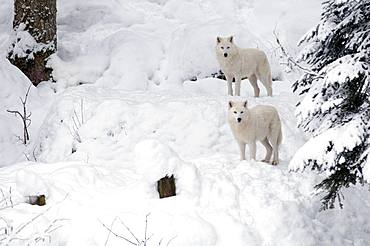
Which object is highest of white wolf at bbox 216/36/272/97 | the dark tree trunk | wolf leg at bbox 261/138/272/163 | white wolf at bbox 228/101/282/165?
the dark tree trunk

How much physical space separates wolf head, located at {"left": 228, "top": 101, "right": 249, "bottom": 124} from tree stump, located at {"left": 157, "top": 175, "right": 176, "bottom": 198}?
5.40 ft

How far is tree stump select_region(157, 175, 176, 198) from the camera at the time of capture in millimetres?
6726

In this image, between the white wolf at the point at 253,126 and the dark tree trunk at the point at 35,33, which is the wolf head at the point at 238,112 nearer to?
the white wolf at the point at 253,126

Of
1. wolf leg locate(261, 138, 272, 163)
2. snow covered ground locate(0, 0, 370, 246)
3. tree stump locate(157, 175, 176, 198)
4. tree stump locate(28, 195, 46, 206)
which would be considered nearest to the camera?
snow covered ground locate(0, 0, 370, 246)

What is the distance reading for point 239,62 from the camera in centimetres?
Result: 1130

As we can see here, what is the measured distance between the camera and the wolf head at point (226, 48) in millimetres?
11125

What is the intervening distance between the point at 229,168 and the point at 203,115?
2.41 metres

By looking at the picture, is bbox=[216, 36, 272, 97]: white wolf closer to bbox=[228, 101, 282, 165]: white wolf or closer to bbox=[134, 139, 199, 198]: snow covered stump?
bbox=[228, 101, 282, 165]: white wolf

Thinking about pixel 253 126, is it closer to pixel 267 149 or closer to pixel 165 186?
pixel 267 149

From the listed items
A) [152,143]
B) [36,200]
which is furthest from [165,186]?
[36,200]

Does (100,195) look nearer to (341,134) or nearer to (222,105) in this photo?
(341,134)

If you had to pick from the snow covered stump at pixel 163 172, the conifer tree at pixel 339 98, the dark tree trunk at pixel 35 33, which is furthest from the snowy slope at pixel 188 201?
the dark tree trunk at pixel 35 33

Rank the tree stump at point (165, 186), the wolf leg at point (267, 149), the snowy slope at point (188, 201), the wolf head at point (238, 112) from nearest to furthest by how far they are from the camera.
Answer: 1. the snowy slope at point (188, 201)
2. the tree stump at point (165, 186)
3. the wolf head at point (238, 112)
4. the wolf leg at point (267, 149)

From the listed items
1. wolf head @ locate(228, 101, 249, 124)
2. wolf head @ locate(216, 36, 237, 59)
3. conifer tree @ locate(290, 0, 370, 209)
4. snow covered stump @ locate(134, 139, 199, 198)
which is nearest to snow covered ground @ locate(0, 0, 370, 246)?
snow covered stump @ locate(134, 139, 199, 198)
